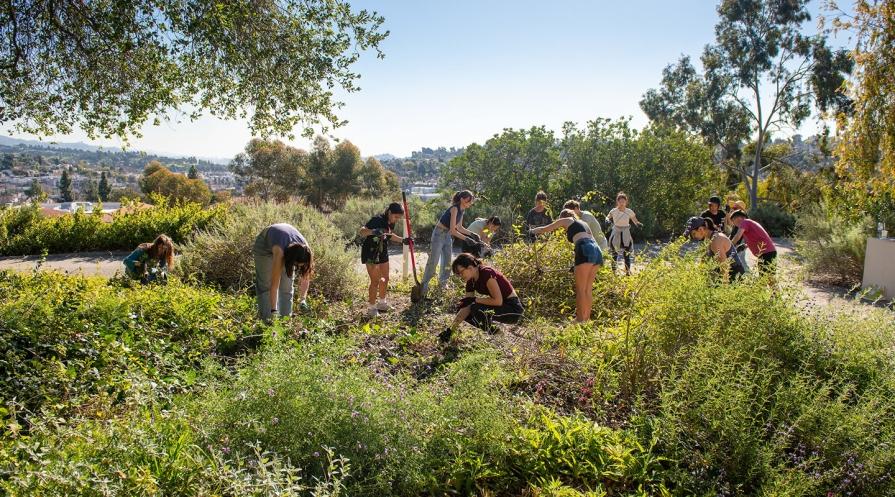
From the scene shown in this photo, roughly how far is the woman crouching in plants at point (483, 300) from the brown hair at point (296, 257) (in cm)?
134

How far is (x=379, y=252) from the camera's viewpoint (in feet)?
22.1

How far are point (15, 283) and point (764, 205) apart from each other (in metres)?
22.7

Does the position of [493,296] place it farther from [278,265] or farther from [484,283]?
[278,265]

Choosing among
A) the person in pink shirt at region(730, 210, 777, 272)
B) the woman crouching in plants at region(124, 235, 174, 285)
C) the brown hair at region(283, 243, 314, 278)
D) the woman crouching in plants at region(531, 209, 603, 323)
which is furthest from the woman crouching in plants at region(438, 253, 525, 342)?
the person in pink shirt at region(730, 210, 777, 272)

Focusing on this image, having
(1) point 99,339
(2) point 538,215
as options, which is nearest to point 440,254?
(2) point 538,215

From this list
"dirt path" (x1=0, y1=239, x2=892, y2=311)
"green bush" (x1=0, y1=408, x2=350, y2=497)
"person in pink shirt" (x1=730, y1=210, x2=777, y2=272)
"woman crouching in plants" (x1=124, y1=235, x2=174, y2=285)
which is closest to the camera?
"green bush" (x1=0, y1=408, x2=350, y2=497)

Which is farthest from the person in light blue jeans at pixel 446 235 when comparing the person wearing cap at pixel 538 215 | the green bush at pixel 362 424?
the green bush at pixel 362 424

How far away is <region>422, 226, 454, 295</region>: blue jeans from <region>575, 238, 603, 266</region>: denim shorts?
6.23ft

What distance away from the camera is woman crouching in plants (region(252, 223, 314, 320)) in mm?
5211

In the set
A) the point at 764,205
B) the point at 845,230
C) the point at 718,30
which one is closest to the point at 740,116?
the point at 718,30

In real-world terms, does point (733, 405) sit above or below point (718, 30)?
below

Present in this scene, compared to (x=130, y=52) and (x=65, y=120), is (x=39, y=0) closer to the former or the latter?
(x=130, y=52)

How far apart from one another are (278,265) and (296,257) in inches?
6.9

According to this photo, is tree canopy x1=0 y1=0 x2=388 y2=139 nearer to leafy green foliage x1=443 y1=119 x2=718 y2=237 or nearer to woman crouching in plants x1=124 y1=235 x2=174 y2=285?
woman crouching in plants x1=124 y1=235 x2=174 y2=285
